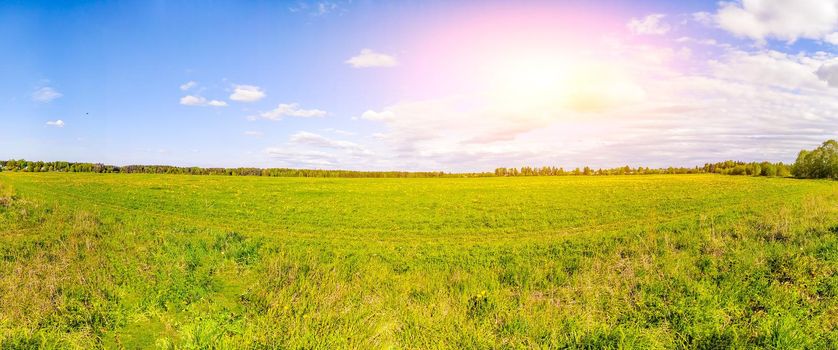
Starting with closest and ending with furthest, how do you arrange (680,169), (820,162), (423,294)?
(423,294), (820,162), (680,169)

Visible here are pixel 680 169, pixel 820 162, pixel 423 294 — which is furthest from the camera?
pixel 680 169

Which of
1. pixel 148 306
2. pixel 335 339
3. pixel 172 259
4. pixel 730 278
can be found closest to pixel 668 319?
pixel 730 278

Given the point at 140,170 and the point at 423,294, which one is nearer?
the point at 423,294

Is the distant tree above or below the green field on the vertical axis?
above

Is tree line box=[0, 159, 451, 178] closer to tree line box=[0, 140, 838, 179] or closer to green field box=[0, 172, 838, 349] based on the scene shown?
tree line box=[0, 140, 838, 179]

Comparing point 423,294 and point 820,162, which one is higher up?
point 820,162

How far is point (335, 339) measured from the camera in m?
5.92

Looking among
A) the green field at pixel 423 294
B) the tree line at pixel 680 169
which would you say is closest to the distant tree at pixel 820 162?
the tree line at pixel 680 169

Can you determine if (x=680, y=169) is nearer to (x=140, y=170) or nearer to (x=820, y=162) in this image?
(x=820, y=162)

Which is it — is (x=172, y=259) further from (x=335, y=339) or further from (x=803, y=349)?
(x=803, y=349)

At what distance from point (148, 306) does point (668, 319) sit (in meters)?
9.17

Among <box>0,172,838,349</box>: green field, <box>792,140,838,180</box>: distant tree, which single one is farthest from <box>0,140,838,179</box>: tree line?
<box>0,172,838,349</box>: green field

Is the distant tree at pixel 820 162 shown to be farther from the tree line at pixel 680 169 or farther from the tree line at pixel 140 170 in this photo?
the tree line at pixel 140 170

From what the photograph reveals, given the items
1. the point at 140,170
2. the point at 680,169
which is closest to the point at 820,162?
the point at 680,169
